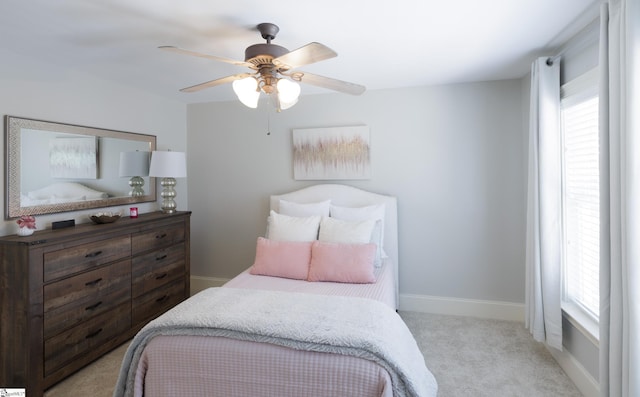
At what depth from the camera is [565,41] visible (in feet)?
7.67

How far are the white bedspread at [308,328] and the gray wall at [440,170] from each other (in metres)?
1.65

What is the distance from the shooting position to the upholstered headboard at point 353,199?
341 cm

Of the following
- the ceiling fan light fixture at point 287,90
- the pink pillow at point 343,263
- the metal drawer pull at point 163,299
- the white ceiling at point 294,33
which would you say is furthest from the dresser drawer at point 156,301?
the ceiling fan light fixture at point 287,90

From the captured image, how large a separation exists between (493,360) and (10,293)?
3.44 metres

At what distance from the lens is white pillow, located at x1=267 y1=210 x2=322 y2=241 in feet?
10.0

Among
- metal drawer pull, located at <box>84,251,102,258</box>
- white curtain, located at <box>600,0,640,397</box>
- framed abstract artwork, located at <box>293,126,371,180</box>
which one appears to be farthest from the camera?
framed abstract artwork, located at <box>293,126,371,180</box>

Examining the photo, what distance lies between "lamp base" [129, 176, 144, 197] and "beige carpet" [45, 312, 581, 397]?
4.80 feet

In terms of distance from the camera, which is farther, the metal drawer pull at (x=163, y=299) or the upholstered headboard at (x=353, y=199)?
the upholstered headboard at (x=353, y=199)

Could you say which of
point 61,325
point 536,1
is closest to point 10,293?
point 61,325

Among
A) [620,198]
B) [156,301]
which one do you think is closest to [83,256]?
[156,301]

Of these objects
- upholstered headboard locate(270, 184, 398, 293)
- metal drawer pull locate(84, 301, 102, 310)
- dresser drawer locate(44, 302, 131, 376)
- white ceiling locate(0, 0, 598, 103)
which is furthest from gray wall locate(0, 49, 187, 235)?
upholstered headboard locate(270, 184, 398, 293)

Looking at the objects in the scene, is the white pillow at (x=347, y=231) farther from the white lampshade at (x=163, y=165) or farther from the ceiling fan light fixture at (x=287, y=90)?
the white lampshade at (x=163, y=165)

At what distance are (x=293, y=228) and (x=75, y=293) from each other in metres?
1.72

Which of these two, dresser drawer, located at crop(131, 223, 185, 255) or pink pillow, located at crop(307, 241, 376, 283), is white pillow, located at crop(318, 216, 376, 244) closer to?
pink pillow, located at crop(307, 241, 376, 283)
